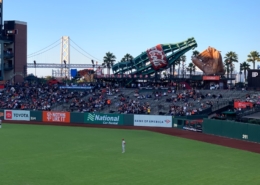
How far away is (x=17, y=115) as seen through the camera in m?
56.9

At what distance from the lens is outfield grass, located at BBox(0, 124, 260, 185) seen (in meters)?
18.6

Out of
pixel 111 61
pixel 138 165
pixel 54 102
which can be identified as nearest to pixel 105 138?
pixel 138 165

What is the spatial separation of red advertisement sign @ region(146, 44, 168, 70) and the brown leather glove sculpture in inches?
220

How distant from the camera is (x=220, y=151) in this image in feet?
94.6

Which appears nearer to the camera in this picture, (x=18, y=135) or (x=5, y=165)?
(x=5, y=165)

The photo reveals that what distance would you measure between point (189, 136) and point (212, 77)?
26347 millimetres

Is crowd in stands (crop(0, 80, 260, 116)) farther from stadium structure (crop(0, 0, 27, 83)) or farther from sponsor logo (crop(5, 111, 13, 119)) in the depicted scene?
stadium structure (crop(0, 0, 27, 83))

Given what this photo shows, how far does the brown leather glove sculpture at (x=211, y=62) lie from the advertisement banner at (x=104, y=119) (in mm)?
21088

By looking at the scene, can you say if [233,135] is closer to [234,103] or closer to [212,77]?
[234,103]

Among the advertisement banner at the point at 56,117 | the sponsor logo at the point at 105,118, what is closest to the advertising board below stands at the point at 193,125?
the sponsor logo at the point at 105,118

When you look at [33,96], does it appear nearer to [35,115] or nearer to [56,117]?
[35,115]

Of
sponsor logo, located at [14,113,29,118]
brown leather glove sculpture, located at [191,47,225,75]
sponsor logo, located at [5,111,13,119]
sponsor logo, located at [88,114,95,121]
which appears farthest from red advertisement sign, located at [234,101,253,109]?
sponsor logo, located at [5,111,13,119]

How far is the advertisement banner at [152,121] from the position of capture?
158 feet

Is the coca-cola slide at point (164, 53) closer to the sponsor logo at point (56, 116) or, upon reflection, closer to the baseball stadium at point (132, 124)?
the baseball stadium at point (132, 124)
